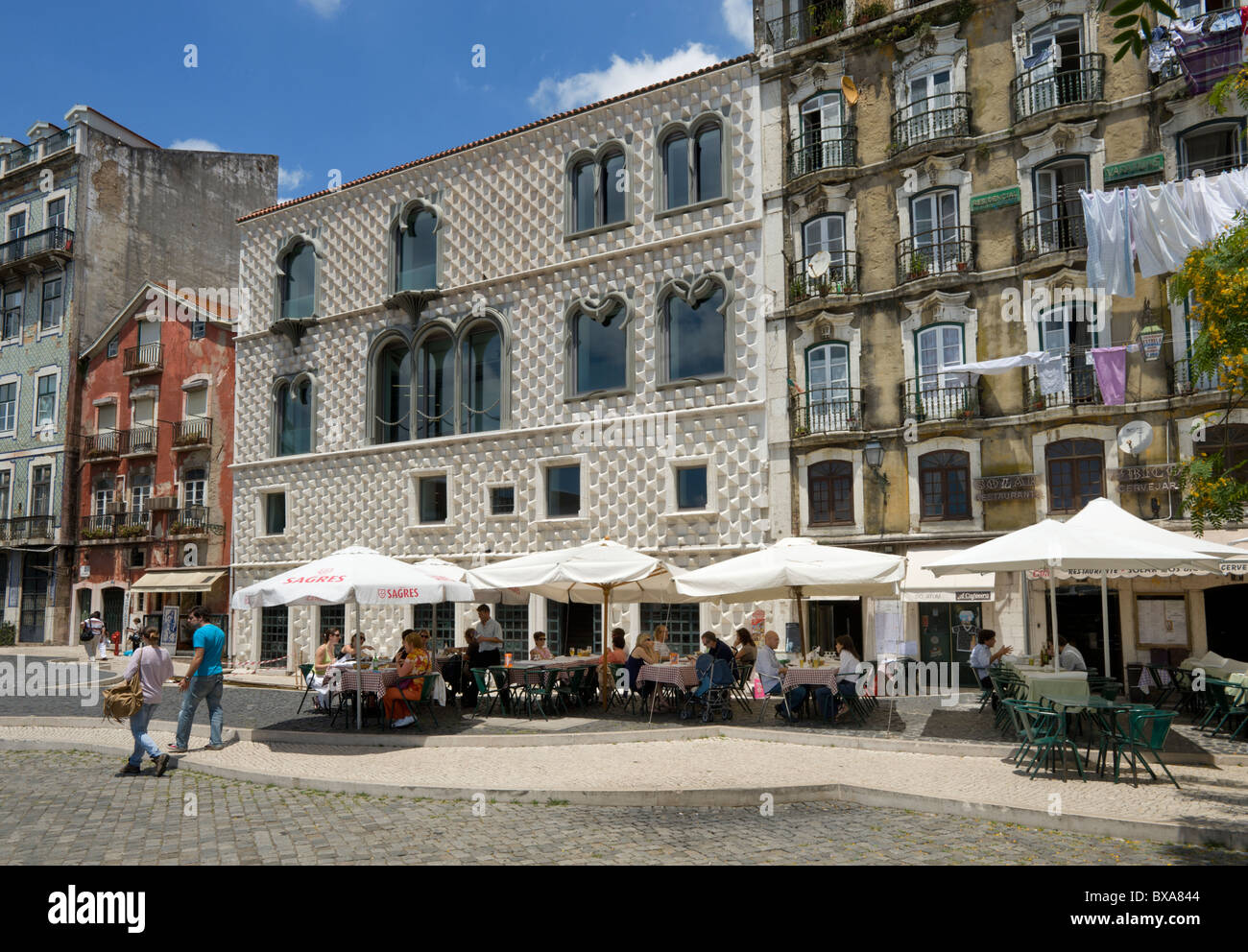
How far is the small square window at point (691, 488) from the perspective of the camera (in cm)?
2445

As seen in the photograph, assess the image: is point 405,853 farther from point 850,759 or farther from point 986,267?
point 986,267

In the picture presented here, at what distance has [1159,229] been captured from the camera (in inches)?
745

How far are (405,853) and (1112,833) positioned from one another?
5.86 meters

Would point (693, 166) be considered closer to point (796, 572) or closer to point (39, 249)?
point (796, 572)

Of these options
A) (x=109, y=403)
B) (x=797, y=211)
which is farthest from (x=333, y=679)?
(x=109, y=403)

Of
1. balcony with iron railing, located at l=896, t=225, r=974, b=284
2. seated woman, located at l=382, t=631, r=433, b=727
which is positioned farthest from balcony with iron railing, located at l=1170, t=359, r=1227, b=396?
seated woman, located at l=382, t=631, r=433, b=727

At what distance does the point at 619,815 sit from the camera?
940cm

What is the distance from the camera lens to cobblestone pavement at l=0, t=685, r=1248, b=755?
13539 mm

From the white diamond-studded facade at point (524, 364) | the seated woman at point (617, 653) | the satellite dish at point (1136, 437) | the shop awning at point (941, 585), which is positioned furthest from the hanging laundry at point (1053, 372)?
the seated woman at point (617, 653)

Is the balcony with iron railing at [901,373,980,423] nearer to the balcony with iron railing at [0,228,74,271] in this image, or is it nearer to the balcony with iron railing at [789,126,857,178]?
the balcony with iron railing at [789,126,857,178]

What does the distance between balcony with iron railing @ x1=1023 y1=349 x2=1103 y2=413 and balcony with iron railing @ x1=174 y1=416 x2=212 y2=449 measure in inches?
1079

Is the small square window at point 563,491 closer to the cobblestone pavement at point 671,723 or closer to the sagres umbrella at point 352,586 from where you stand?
the cobblestone pavement at point 671,723

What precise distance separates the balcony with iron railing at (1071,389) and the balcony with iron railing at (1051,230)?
2.32 m

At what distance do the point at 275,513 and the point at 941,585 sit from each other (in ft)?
72.0
